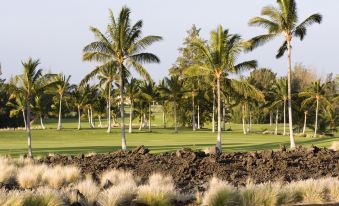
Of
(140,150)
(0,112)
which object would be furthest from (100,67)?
(0,112)

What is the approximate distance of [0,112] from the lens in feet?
271

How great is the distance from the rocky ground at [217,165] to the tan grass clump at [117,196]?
2.67 m

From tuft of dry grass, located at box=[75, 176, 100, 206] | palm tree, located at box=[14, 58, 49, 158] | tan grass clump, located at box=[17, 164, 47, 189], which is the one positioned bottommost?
tan grass clump, located at box=[17, 164, 47, 189]

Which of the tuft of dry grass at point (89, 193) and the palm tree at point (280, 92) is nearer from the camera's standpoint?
the tuft of dry grass at point (89, 193)

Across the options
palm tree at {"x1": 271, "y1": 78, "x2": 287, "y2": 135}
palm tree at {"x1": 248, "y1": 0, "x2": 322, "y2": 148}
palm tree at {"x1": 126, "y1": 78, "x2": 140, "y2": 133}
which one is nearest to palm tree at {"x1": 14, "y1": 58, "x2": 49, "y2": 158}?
palm tree at {"x1": 248, "y1": 0, "x2": 322, "y2": 148}

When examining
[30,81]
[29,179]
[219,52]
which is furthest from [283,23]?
[29,179]

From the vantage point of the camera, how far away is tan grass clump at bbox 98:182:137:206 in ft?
32.5

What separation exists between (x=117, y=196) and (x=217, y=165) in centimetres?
754

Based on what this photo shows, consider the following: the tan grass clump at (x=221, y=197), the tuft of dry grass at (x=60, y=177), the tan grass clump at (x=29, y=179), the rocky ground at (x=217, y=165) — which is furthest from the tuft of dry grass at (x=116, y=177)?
the tan grass clump at (x=221, y=197)

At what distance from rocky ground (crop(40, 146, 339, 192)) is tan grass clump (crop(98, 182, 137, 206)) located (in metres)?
2.67

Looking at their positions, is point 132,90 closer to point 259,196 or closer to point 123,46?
point 123,46

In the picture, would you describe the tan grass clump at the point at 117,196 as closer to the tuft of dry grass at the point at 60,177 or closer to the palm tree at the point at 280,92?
the tuft of dry grass at the point at 60,177

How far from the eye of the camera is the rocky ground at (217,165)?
1533cm

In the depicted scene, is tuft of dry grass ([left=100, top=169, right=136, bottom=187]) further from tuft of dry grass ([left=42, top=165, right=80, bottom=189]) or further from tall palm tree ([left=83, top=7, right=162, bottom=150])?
tall palm tree ([left=83, top=7, right=162, bottom=150])
